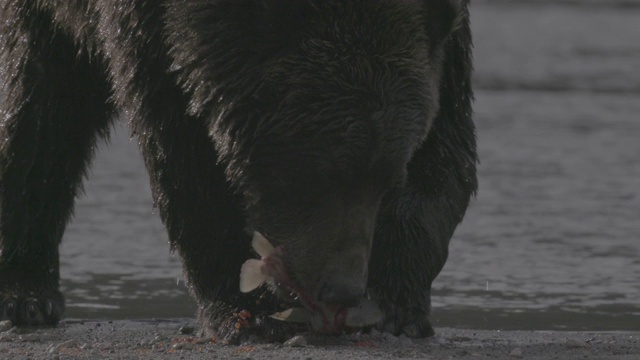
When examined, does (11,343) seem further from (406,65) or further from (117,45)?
(406,65)

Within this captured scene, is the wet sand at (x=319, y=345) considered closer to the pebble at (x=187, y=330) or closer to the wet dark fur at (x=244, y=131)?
the pebble at (x=187, y=330)

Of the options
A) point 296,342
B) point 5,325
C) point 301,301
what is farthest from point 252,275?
point 5,325

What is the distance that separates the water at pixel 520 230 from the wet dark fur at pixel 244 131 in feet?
1.91

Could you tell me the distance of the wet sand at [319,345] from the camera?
599cm

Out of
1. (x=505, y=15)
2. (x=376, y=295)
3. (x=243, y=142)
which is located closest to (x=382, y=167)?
(x=243, y=142)

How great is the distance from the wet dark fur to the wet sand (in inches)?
5.9

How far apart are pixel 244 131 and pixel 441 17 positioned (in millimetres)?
807

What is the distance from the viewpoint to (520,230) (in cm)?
895

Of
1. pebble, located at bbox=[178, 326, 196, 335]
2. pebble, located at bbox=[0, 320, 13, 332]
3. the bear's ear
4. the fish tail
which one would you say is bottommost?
pebble, located at bbox=[178, 326, 196, 335]

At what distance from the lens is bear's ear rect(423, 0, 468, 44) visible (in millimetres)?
5832

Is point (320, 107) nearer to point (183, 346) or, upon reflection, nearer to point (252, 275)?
point (252, 275)

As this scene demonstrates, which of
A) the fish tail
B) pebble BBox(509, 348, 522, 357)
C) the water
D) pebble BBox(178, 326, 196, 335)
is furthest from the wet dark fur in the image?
the water

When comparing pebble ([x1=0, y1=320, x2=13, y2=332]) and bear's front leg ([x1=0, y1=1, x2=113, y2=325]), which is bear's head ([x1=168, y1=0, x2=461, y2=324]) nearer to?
bear's front leg ([x1=0, y1=1, x2=113, y2=325])

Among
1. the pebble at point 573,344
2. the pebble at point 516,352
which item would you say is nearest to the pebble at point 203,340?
the pebble at point 516,352
